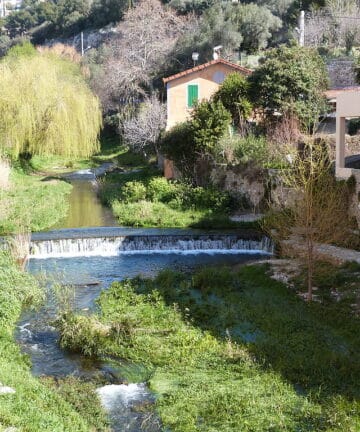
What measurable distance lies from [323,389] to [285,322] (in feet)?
11.8

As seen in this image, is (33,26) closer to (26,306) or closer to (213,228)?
(213,228)

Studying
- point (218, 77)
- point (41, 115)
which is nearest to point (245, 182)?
point (218, 77)

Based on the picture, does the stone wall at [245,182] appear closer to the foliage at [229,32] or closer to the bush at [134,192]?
the bush at [134,192]

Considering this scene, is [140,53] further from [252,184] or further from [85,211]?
[252,184]

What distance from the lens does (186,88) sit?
33.8m

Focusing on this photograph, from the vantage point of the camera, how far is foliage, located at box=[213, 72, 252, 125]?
29.9 metres

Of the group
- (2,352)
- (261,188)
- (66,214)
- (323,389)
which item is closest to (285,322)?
(323,389)

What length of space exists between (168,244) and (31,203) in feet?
27.7

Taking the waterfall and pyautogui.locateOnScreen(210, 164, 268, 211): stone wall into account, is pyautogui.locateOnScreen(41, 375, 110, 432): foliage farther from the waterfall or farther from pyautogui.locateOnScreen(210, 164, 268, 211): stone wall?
pyautogui.locateOnScreen(210, 164, 268, 211): stone wall

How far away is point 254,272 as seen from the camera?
18406 millimetres

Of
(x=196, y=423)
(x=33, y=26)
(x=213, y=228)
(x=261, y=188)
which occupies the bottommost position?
(x=196, y=423)

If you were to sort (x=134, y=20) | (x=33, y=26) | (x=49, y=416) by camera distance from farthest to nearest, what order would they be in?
(x=33, y=26) < (x=134, y=20) < (x=49, y=416)

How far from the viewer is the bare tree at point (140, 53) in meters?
47.0

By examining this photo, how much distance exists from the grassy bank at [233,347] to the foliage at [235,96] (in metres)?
14.0
